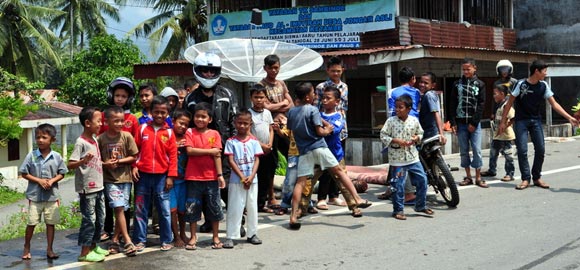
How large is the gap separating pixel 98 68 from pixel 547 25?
66.9 ft

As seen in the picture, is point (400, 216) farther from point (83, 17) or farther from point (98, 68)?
point (83, 17)

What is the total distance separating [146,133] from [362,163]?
11.0 meters

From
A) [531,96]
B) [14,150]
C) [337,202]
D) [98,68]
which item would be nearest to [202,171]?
[337,202]


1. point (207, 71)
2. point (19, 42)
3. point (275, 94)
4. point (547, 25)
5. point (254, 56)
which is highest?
point (19, 42)

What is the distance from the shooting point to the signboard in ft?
59.9

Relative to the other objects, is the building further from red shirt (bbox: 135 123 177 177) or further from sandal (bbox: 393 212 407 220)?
red shirt (bbox: 135 123 177 177)

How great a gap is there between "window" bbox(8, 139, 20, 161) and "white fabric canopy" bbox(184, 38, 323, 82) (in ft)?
58.2

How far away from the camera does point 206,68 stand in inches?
267

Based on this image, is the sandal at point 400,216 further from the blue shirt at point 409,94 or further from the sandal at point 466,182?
the sandal at point 466,182

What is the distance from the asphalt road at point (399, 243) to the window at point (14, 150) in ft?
67.3

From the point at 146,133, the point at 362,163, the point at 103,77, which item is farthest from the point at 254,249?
the point at 103,77

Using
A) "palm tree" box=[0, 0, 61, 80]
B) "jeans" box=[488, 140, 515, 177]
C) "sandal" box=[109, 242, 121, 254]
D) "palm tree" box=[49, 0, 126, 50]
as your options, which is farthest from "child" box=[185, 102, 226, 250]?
"palm tree" box=[49, 0, 126, 50]

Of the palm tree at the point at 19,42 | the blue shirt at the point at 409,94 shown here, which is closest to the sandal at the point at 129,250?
the blue shirt at the point at 409,94

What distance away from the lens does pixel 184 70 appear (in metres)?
19.6
